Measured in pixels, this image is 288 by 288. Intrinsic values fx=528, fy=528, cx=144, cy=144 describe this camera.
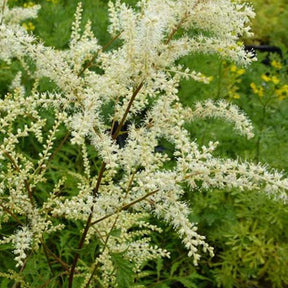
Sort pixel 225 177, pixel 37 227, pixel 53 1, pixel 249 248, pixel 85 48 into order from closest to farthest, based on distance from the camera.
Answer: pixel 225 177
pixel 37 227
pixel 85 48
pixel 249 248
pixel 53 1

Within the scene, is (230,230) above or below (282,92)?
below

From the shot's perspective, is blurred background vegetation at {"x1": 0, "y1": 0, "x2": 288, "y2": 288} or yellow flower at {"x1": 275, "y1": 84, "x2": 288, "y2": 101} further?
yellow flower at {"x1": 275, "y1": 84, "x2": 288, "y2": 101}

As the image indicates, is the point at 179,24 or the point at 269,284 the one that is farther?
the point at 269,284

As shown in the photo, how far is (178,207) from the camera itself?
210 cm

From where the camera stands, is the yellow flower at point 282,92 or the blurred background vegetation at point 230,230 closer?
the blurred background vegetation at point 230,230

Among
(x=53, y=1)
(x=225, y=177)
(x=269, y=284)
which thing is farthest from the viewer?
(x=53, y=1)

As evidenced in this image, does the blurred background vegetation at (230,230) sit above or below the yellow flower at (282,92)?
below

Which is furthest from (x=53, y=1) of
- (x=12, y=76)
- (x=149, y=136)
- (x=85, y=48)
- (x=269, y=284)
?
(x=149, y=136)

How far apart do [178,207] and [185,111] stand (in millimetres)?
567

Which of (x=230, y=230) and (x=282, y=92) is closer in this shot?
(x=230, y=230)

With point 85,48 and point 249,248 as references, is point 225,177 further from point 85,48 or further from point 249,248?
point 249,248

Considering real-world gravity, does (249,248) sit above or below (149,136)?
above

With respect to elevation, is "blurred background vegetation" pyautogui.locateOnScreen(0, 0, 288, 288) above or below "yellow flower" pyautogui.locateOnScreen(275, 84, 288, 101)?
below

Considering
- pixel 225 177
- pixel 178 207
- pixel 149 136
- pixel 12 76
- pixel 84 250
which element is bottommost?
pixel 84 250
